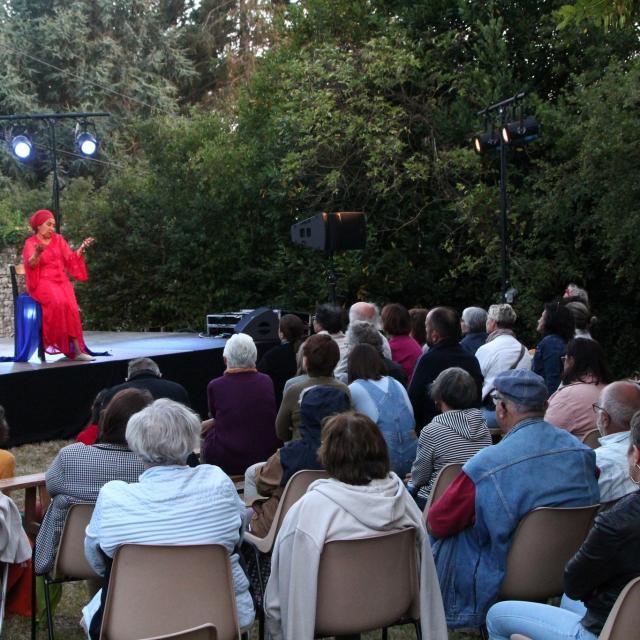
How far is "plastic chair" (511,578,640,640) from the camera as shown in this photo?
2049 mm

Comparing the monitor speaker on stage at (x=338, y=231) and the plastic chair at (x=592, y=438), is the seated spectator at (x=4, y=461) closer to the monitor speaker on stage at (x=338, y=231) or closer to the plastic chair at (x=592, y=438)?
the plastic chair at (x=592, y=438)

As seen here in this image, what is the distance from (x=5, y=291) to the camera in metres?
16.5

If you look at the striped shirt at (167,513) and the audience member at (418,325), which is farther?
the audience member at (418,325)

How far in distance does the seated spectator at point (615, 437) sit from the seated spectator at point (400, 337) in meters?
2.48

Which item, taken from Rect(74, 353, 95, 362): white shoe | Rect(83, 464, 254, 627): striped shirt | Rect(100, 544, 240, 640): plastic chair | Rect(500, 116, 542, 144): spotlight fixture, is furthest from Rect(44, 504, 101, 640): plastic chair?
Rect(500, 116, 542, 144): spotlight fixture

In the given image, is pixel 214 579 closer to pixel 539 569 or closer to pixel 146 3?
pixel 539 569

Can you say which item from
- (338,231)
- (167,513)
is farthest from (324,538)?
(338,231)

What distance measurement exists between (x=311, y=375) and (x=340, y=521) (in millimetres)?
1687

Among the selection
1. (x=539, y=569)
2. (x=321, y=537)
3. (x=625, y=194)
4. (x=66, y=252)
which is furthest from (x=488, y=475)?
(x=625, y=194)

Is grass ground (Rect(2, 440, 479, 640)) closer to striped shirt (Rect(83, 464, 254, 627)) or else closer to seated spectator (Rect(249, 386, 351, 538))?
seated spectator (Rect(249, 386, 351, 538))

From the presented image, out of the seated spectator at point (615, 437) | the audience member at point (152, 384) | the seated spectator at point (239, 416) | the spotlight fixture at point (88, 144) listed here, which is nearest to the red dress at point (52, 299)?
the spotlight fixture at point (88, 144)

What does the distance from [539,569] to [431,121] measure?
34.2 feet

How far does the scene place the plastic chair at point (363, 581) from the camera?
2506mm

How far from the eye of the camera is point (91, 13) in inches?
948
